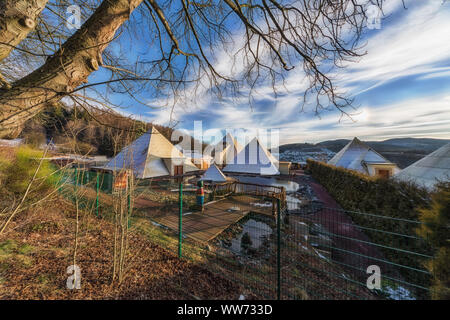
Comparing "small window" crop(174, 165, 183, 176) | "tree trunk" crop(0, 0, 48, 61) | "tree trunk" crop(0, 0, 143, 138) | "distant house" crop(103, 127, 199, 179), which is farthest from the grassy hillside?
"small window" crop(174, 165, 183, 176)

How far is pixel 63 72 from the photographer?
155cm

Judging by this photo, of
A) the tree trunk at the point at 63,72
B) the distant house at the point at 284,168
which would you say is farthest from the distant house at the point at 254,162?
the tree trunk at the point at 63,72

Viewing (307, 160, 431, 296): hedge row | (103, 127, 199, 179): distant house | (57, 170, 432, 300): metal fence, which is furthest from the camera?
(103, 127, 199, 179): distant house

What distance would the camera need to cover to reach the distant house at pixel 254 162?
14.9m

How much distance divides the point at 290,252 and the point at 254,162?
11.7 meters

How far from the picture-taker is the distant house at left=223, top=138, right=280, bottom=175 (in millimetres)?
14875

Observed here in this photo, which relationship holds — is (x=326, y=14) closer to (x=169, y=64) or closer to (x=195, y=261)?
(x=169, y=64)

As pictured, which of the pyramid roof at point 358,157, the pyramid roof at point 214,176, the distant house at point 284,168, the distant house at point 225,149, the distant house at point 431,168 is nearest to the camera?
the distant house at point 431,168

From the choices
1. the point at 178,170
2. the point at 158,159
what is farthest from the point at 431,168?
the point at 158,159

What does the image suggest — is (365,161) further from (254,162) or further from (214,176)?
(214,176)

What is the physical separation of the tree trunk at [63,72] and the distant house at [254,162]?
45.2 ft

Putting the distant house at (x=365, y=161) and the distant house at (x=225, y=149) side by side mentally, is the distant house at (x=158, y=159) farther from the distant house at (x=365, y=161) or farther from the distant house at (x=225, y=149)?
the distant house at (x=365, y=161)

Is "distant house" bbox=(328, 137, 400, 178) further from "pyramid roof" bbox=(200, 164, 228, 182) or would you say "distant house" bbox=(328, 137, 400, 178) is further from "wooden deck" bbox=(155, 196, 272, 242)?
"wooden deck" bbox=(155, 196, 272, 242)

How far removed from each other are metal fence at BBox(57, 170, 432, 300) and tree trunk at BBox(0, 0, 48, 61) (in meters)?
1.85
